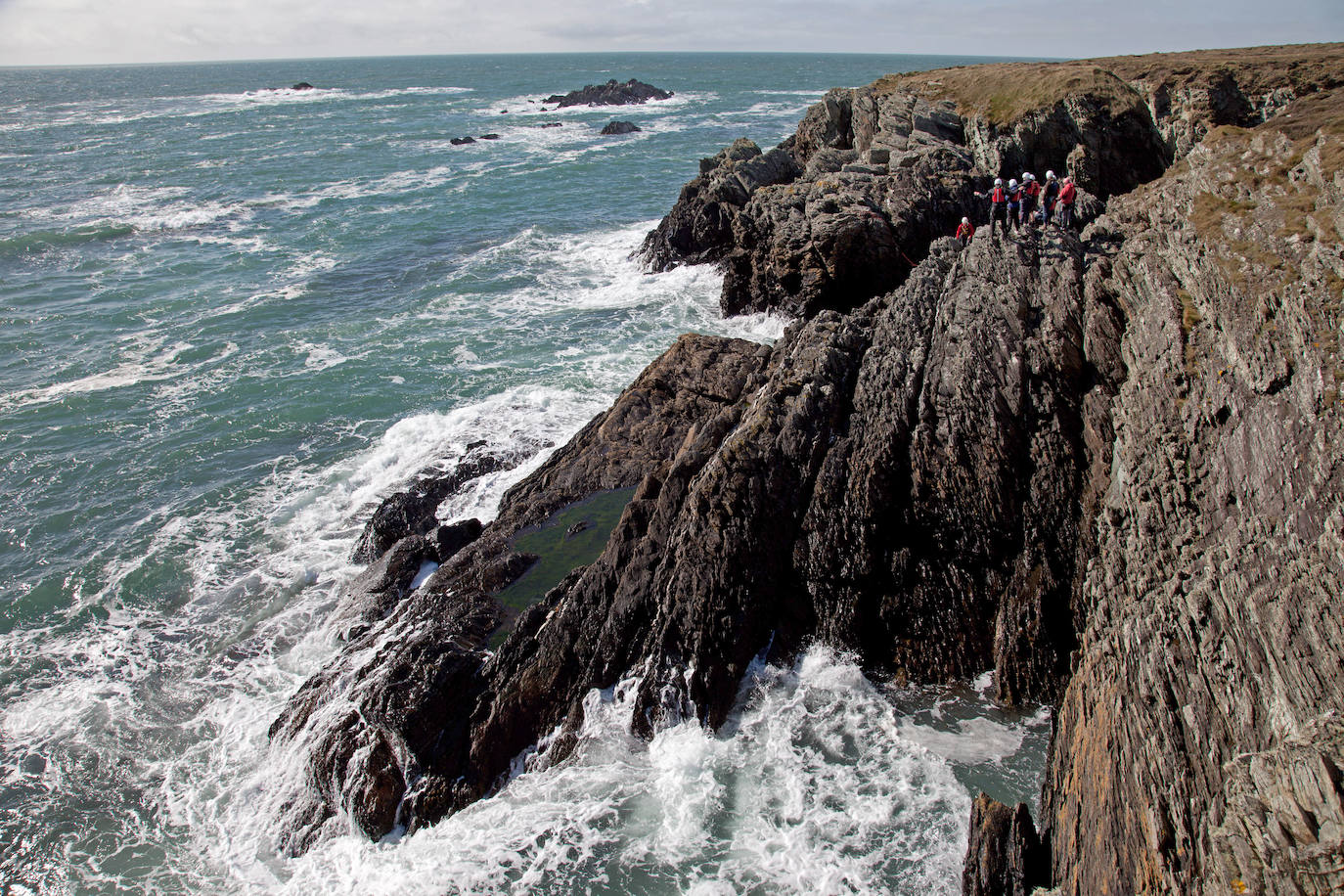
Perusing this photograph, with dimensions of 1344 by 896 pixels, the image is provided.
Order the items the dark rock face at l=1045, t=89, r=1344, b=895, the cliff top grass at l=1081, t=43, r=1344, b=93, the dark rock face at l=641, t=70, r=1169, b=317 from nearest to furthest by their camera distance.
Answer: the dark rock face at l=1045, t=89, r=1344, b=895
the dark rock face at l=641, t=70, r=1169, b=317
the cliff top grass at l=1081, t=43, r=1344, b=93

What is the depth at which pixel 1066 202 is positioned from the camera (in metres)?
20.1

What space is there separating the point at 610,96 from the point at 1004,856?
136m

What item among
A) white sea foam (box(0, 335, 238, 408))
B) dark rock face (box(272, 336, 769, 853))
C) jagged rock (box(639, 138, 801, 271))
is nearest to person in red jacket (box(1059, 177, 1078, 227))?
dark rock face (box(272, 336, 769, 853))

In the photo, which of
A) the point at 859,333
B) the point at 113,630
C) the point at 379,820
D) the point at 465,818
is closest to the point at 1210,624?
the point at 859,333

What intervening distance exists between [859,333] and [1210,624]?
31.8 feet

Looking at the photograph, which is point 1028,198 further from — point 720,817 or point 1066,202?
point 720,817

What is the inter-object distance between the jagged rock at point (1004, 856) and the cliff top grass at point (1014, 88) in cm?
3321

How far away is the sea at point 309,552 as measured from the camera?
12.4m

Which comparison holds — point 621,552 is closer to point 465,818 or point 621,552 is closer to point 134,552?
point 465,818

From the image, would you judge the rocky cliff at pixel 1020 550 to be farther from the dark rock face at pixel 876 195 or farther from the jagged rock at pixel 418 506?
the dark rock face at pixel 876 195

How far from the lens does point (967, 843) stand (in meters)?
11.2

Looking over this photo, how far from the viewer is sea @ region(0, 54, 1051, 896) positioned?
12.4 meters

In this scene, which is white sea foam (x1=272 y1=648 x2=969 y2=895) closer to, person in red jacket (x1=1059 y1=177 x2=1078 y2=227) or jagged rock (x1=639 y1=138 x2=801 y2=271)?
person in red jacket (x1=1059 y1=177 x2=1078 y2=227)

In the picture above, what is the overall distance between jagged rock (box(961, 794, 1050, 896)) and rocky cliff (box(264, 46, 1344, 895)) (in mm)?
39
